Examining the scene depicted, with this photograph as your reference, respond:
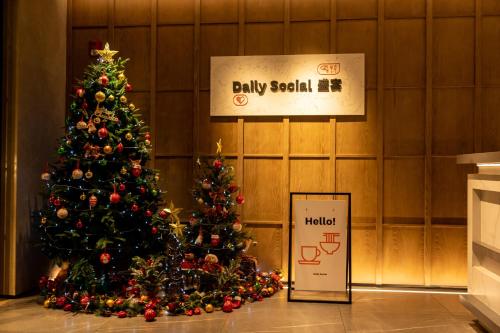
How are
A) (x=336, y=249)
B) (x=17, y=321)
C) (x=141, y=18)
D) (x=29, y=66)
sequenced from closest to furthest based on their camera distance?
(x=17, y=321) → (x=336, y=249) → (x=29, y=66) → (x=141, y=18)

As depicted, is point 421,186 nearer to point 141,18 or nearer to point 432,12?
point 432,12

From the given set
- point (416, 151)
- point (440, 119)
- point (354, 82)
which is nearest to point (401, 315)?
point (416, 151)

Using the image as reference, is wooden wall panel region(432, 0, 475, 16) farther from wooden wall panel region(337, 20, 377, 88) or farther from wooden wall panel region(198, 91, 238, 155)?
wooden wall panel region(198, 91, 238, 155)

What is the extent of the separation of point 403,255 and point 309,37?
2.71m

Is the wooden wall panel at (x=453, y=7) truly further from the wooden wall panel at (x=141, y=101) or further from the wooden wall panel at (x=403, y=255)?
the wooden wall panel at (x=141, y=101)

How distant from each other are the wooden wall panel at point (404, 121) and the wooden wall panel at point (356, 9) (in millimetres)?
930

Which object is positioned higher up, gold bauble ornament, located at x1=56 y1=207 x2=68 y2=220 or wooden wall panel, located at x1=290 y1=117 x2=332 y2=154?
wooden wall panel, located at x1=290 y1=117 x2=332 y2=154

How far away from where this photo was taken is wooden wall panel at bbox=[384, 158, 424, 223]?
465 cm

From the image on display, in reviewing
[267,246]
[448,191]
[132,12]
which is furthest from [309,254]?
[132,12]

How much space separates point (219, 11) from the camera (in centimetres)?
493

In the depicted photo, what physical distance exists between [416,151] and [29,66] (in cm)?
430

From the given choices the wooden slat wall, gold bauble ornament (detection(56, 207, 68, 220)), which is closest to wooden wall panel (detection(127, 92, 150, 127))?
the wooden slat wall

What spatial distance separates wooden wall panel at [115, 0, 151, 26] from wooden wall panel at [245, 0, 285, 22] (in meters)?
1.22

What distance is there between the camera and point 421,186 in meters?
4.64
